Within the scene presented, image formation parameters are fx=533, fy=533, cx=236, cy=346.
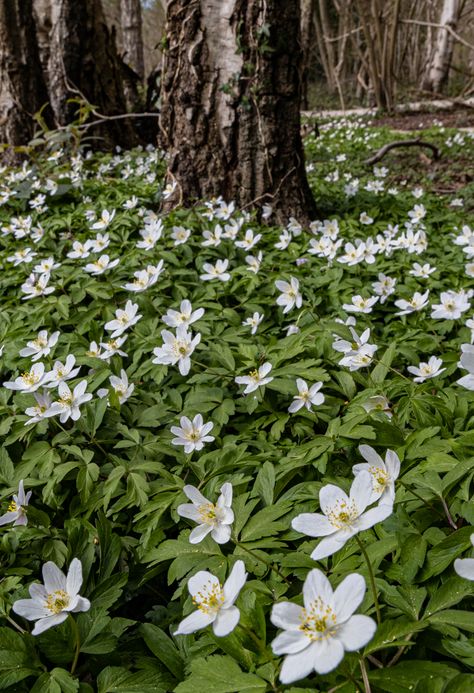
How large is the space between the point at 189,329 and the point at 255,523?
1.18m

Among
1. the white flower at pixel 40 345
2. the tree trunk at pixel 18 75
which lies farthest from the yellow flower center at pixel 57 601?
the tree trunk at pixel 18 75

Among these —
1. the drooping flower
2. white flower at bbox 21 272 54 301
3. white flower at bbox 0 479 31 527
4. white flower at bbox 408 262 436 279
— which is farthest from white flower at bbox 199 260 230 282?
the drooping flower

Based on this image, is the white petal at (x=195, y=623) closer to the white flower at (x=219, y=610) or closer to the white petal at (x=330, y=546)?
the white flower at (x=219, y=610)

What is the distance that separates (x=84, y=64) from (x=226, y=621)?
7.38 m

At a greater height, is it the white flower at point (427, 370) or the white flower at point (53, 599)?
the white flower at point (427, 370)

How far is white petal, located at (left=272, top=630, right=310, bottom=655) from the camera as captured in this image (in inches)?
34.4

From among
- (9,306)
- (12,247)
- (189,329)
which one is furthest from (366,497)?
(12,247)

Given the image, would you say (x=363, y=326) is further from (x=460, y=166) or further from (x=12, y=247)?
(x=460, y=166)

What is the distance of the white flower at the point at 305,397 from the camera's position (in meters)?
1.91

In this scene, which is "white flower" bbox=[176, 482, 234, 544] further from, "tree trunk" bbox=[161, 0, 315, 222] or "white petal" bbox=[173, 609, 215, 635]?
"tree trunk" bbox=[161, 0, 315, 222]

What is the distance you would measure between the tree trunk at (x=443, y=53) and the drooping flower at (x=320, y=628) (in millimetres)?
16601

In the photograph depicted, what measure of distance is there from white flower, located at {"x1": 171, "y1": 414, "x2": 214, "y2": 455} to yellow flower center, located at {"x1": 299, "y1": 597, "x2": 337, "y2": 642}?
2.86ft

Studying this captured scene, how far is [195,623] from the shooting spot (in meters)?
1.03

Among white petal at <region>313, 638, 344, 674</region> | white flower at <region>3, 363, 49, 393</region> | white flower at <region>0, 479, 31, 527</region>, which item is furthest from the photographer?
white flower at <region>3, 363, 49, 393</region>
